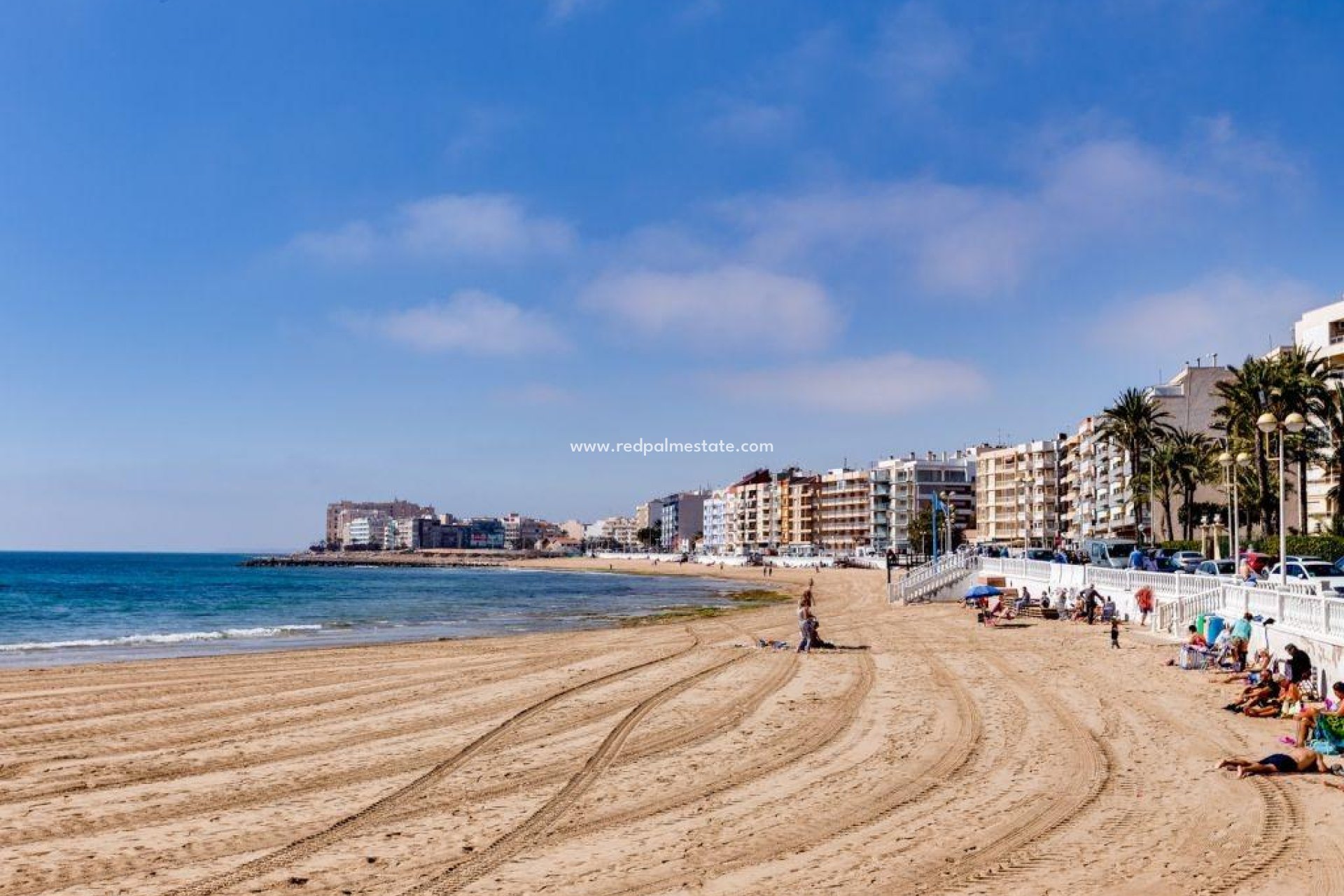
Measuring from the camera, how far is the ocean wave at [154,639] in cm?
3688

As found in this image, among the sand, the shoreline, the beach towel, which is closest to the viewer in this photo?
the sand

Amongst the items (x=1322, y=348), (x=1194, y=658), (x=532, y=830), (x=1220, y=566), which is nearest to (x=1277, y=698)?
(x=1194, y=658)

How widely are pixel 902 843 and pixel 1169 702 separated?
35.0 ft

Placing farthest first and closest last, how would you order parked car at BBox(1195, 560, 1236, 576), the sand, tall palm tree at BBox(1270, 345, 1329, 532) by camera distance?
tall palm tree at BBox(1270, 345, 1329, 532) < parked car at BBox(1195, 560, 1236, 576) < the sand

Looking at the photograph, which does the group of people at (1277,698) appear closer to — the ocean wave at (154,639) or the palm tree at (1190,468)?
the ocean wave at (154,639)

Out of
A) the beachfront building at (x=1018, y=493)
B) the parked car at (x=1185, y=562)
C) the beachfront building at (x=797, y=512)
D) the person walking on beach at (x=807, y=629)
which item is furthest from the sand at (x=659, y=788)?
the beachfront building at (x=797, y=512)

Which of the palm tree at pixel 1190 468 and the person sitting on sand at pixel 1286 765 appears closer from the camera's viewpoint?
the person sitting on sand at pixel 1286 765

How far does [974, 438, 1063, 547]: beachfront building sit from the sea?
39.3 m

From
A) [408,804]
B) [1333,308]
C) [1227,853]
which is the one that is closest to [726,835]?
[408,804]

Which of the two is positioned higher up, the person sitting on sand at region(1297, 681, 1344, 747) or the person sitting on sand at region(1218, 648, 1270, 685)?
the person sitting on sand at region(1297, 681, 1344, 747)

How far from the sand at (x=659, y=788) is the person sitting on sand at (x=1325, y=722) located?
70 cm

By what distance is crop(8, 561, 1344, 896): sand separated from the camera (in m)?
8.99

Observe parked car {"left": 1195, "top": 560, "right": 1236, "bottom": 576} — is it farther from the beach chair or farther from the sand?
the sand

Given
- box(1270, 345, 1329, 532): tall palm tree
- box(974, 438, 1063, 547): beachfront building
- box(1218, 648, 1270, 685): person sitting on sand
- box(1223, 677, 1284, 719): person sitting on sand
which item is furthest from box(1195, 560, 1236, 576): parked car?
box(974, 438, 1063, 547): beachfront building
